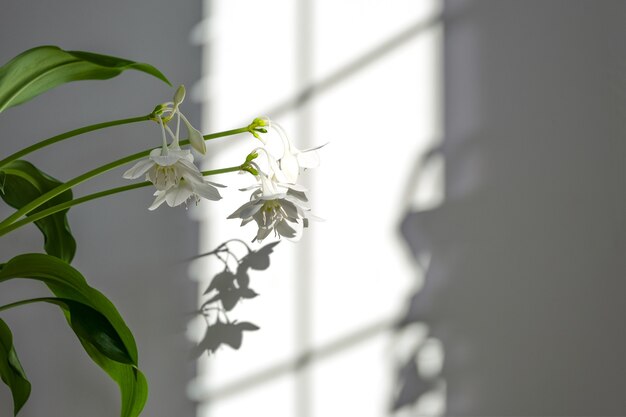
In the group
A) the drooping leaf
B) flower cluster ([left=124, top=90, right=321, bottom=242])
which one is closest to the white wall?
flower cluster ([left=124, top=90, right=321, bottom=242])

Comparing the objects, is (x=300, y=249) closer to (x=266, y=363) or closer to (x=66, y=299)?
(x=266, y=363)

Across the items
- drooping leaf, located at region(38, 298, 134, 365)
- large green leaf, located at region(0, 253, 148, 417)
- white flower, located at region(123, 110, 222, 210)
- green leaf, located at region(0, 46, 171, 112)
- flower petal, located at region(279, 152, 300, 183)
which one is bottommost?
drooping leaf, located at region(38, 298, 134, 365)

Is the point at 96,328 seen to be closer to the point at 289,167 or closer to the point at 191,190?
the point at 191,190

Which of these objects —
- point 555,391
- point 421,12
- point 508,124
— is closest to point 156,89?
point 421,12

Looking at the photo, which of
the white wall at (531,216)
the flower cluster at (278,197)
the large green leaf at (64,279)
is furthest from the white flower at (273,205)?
the white wall at (531,216)

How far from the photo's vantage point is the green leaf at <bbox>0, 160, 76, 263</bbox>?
1017 millimetres

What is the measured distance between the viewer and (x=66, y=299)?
2.72ft

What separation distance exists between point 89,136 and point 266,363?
574 millimetres

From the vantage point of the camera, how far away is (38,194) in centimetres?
105

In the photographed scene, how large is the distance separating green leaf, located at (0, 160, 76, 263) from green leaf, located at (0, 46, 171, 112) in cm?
20

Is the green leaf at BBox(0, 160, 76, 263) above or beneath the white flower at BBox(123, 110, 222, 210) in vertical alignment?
above

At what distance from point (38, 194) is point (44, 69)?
11.5 inches

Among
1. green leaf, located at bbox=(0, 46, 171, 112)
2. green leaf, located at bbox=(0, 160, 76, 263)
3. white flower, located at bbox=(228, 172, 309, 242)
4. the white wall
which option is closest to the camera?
green leaf, located at bbox=(0, 46, 171, 112)

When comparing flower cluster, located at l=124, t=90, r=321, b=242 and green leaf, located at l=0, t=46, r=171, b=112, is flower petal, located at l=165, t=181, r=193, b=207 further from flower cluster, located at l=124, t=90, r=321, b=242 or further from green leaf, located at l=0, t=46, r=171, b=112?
green leaf, located at l=0, t=46, r=171, b=112
